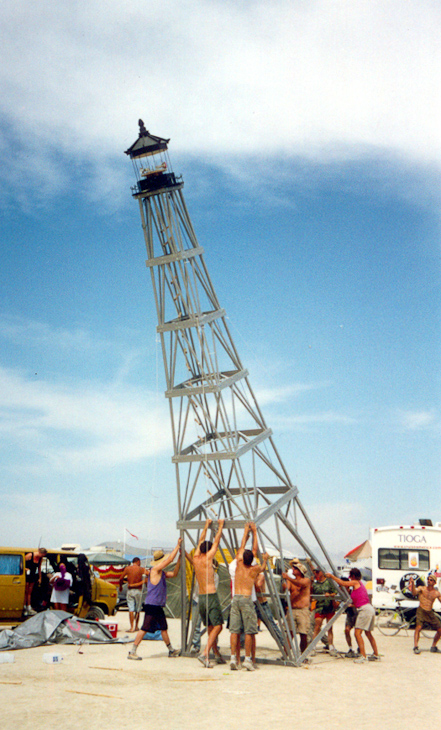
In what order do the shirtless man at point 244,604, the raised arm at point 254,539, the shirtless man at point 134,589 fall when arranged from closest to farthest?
the shirtless man at point 244,604 → the raised arm at point 254,539 → the shirtless man at point 134,589

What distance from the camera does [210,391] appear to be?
38.2 feet

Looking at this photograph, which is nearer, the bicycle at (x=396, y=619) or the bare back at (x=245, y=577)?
the bare back at (x=245, y=577)

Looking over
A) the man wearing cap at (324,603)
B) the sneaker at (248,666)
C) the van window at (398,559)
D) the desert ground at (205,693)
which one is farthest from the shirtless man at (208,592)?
the van window at (398,559)

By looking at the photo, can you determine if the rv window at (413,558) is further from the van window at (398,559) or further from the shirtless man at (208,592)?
the shirtless man at (208,592)

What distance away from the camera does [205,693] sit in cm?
812

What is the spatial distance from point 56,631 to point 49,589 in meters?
2.28

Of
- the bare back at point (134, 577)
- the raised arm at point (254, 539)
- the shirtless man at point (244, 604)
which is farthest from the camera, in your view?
the bare back at point (134, 577)

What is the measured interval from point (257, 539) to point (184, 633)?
7.26ft

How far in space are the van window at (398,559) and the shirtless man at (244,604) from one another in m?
9.13

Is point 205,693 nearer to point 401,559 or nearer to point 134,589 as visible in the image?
point 134,589

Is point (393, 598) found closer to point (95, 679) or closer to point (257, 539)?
point (257, 539)

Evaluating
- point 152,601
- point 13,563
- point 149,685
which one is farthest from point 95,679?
point 13,563

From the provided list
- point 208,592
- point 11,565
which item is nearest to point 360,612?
Result: point 208,592

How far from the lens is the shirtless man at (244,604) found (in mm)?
10008
